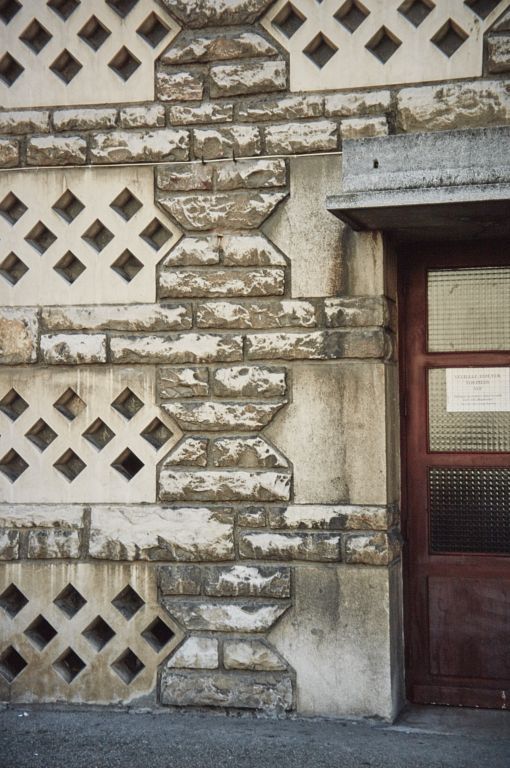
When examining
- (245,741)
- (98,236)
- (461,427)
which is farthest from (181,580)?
(98,236)

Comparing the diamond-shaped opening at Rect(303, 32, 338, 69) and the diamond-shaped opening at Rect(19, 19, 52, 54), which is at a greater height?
the diamond-shaped opening at Rect(19, 19, 52, 54)

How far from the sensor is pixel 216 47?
583 cm

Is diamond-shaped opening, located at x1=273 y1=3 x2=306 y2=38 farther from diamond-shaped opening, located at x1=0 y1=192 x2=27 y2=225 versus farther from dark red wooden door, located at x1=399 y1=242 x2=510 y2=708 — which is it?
diamond-shaped opening, located at x1=0 y1=192 x2=27 y2=225

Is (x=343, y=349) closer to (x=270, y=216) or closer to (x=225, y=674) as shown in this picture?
(x=270, y=216)

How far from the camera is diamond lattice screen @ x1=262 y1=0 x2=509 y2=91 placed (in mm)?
5516

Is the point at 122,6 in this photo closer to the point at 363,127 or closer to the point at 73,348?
the point at 363,127

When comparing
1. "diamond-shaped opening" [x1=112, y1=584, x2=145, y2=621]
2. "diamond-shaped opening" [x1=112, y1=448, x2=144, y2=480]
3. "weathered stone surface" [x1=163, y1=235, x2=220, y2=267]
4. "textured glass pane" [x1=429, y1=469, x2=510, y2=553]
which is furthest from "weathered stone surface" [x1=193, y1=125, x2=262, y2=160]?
"diamond-shaped opening" [x1=112, y1=584, x2=145, y2=621]

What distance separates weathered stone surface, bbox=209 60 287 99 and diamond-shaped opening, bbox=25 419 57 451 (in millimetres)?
2215

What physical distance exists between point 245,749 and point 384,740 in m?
0.75

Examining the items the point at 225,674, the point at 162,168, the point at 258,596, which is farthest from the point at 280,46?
the point at 225,674

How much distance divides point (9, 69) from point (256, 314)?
2.24 metres

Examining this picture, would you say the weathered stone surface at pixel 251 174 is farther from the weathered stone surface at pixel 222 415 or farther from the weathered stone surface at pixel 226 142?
the weathered stone surface at pixel 222 415

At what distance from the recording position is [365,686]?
5.52 m

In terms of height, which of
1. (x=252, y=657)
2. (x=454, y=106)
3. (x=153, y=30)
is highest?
(x=153, y=30)
